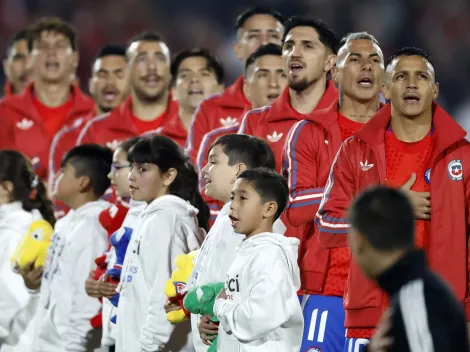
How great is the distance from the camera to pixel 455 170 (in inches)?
196

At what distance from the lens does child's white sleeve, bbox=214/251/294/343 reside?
4.80 metres

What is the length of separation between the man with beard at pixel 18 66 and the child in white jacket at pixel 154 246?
487 centimetres

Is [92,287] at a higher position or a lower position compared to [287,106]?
lower

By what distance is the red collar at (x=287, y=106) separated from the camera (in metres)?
6.50

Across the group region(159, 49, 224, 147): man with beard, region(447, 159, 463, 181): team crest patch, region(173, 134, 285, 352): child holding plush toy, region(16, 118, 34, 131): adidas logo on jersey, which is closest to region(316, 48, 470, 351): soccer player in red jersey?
region(447, 159, 463, 181): team crest patch

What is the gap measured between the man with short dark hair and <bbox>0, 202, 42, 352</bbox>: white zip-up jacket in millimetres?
4258

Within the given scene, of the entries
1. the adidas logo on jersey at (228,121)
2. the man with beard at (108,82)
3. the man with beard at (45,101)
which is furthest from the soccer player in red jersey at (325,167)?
the man with beard at (45,101)

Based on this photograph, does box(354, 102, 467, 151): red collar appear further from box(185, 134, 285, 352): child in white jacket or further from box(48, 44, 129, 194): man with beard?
box(48, 44, 129, 194): man with beard

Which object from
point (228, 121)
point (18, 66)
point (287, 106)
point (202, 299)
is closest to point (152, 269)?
point (202, 299)

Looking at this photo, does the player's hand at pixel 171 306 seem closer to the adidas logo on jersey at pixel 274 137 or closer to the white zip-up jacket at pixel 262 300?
the white zip-up jacket at pixel 262 300

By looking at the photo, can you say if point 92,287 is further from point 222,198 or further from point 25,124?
point 25,124

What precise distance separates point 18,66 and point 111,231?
441 centimetres

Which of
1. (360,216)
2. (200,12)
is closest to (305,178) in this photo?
(360,216)

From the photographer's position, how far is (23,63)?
10992 mm
